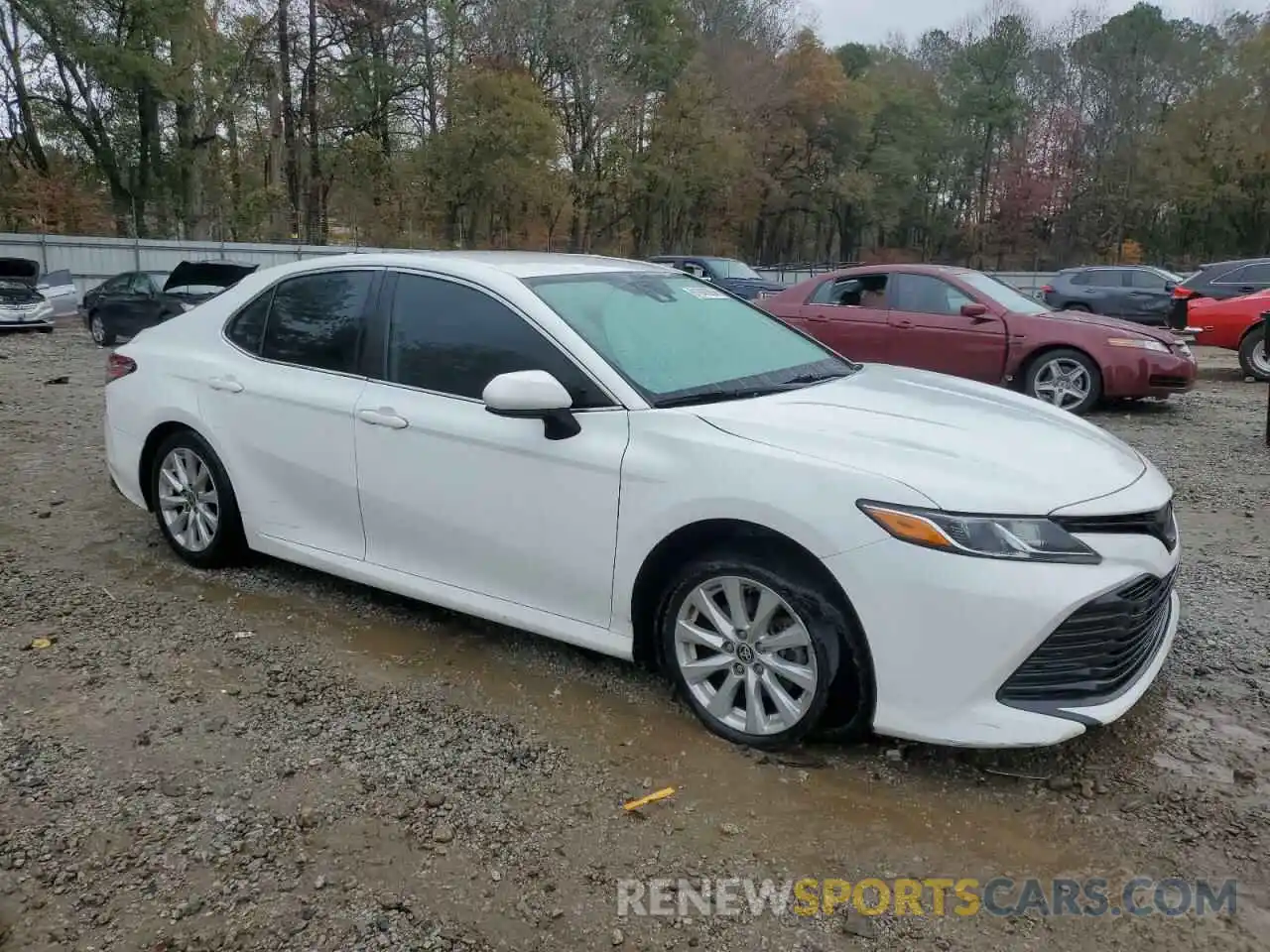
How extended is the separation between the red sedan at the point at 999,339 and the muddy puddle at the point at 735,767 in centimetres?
662

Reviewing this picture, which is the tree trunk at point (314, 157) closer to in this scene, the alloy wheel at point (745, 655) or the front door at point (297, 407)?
→ the front door at point (297, 407)

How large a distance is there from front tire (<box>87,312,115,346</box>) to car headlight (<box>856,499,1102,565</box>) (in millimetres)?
17544

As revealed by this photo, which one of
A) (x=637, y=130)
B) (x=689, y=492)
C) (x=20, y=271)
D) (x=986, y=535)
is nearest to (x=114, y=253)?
(x=20, y=271)

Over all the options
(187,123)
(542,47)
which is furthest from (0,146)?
(542,47)

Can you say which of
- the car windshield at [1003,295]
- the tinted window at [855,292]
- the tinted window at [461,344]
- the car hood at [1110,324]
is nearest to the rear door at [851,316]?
the tinted window at [855,292]

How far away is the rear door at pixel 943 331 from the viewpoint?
9311 mm

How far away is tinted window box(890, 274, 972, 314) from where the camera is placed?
9.49 meters

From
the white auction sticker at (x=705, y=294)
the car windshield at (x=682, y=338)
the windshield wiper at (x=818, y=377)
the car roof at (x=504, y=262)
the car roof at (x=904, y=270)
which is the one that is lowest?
the windshield wiper at (x=818, y=377)

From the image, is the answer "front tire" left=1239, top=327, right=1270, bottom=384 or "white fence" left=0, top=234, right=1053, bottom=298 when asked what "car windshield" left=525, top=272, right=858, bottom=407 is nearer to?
"front tire" left=1239, top=327, right=1270, bottom=384

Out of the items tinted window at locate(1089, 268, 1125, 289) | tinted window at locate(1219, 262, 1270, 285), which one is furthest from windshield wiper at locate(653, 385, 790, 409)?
tinted window at locate(1089, 268, 1125, 289)

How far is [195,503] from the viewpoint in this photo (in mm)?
4691

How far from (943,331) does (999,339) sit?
0.51 m

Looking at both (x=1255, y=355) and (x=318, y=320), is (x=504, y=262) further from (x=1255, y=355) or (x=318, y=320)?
(x=1255, y=355)

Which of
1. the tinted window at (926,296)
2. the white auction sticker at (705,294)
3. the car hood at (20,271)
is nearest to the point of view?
the white auction sticker at (705,294)
